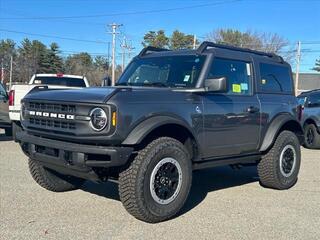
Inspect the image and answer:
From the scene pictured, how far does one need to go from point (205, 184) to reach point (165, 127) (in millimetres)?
2442

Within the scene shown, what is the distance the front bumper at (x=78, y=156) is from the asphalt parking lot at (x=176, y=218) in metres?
0.60

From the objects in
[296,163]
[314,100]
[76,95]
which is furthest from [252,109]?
[314,100]

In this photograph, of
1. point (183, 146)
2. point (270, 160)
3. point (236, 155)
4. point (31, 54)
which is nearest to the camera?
point (183, 146)

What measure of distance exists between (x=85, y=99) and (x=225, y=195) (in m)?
2.80

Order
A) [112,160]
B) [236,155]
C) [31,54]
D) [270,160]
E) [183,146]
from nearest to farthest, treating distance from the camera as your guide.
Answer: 1. [112,160]
2. [183,146]
3. [236,155]
4. [270,160]
5. [31,54]

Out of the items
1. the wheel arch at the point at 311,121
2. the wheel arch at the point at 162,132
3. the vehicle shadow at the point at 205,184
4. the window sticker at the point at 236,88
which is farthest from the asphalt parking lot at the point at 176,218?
the wheel arch at the point at 311,121

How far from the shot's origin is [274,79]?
7621mm

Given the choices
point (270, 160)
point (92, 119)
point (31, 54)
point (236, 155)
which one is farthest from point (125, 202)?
point (31, 54)

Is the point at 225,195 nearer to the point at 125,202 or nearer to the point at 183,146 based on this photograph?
the point at 183,146

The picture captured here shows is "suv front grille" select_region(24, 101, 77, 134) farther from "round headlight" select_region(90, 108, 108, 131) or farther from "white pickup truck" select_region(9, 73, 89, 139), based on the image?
"white pickup truck" select_region(9, 73, 89, 139)

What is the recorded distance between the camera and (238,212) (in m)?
5.96

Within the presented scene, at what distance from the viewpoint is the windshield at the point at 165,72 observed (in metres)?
6.23

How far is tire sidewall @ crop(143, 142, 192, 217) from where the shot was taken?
525 centimetres

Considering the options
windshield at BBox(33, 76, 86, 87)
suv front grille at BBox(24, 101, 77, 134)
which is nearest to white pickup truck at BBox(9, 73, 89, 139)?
windshield at BBox(33, 76, 86, 87)
